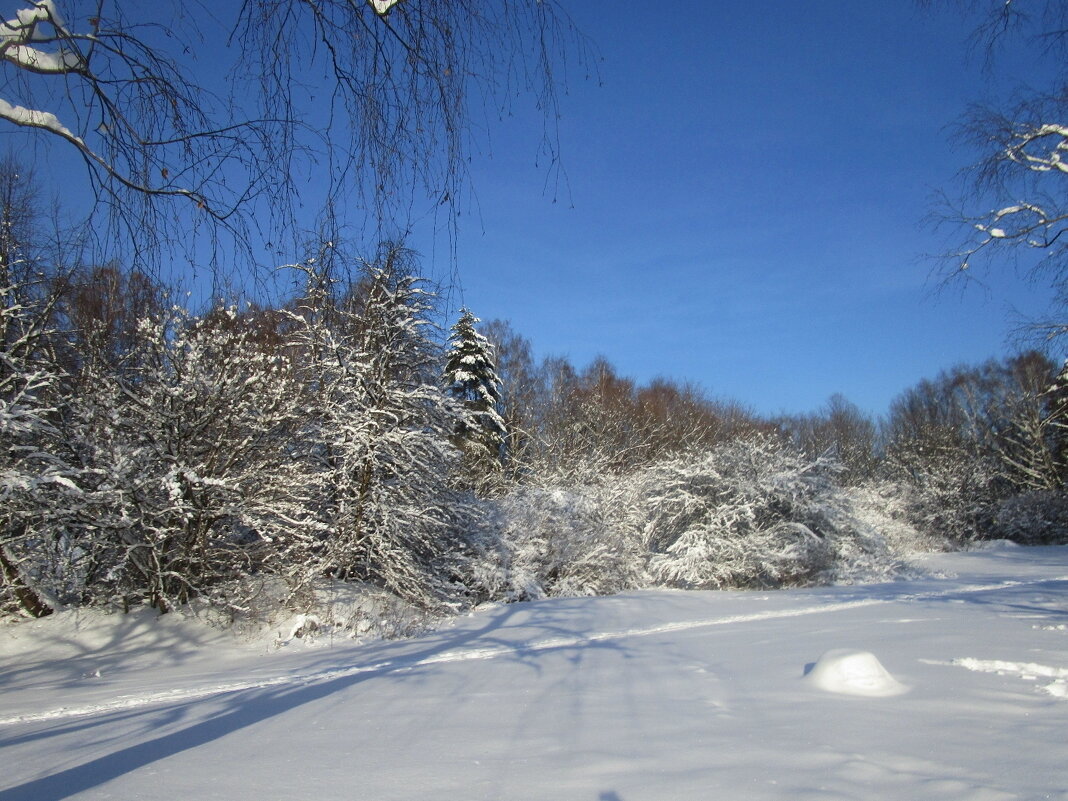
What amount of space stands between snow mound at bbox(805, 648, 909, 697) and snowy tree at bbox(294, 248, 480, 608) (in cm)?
783

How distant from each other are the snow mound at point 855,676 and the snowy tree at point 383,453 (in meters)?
7.83

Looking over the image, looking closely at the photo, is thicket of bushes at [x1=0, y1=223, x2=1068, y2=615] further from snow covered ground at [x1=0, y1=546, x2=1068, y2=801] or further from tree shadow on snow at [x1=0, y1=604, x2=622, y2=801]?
tree shadow on snow at [x1=0, y1=604, x2=622, y2=801]

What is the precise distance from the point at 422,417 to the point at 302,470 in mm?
2543

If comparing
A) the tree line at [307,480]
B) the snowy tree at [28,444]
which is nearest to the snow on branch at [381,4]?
the tree line at [307,480]

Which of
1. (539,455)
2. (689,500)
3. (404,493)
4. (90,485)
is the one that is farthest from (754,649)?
(539,455)

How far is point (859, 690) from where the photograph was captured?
439cm

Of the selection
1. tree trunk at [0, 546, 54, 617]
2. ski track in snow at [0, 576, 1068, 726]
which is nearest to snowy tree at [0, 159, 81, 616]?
tree trunk at [0, 546, 54, 617]

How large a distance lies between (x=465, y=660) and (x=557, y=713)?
2.94 metres

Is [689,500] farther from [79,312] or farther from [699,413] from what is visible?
[699,413]

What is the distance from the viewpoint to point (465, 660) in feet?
23.4

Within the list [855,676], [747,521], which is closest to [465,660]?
[855,676]

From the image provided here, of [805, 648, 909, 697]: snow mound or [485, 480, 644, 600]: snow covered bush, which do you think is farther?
[485, 480, 644, 600]: snow covered bush

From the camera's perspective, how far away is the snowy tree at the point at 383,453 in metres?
11.4

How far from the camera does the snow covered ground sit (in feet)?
9.95
